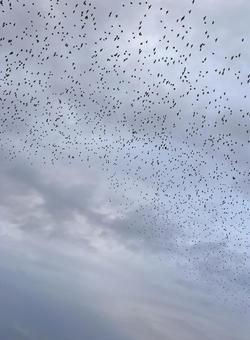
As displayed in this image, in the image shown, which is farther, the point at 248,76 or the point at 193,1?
the point at 248,76

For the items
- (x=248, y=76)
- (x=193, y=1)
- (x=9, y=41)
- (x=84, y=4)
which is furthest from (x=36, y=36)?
(x=248, y=76)

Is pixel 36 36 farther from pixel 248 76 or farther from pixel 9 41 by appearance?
pixel 248 76

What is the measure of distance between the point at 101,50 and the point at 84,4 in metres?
6.40

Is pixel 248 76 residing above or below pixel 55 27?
above

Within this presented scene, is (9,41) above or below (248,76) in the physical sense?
below

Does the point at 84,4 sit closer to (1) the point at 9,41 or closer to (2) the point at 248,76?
(1) the point at 9,41

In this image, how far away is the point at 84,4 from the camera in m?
48.7

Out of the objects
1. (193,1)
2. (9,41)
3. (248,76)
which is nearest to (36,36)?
(9,41)

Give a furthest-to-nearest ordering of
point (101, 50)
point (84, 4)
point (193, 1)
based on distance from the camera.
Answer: point (101, 50) < point (84, 4) < point (193, 1)

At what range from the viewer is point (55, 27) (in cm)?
4909

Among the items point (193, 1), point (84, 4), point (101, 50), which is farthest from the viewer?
point (101, 50)

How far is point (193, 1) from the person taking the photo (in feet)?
149

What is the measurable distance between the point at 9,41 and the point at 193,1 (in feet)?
56.3

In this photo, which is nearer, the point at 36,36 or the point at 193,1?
the point at 193,1
